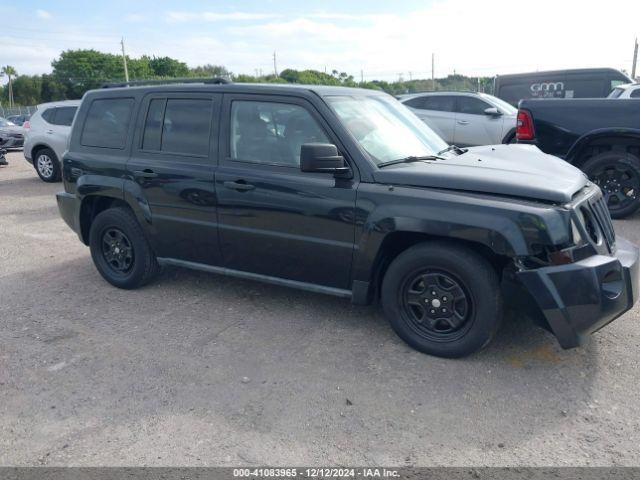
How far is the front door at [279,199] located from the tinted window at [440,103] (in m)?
8.38

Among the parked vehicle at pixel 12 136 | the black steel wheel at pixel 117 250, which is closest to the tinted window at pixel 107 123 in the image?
the black steel wheel at pixel 117 250

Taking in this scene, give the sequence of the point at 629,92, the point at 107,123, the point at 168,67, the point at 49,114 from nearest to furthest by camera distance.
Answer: the point at 107,123 → the point at 629,92 → the point at 49,114 → the point at 168,67

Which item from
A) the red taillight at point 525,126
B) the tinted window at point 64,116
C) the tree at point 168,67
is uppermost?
the tree at point 168,67

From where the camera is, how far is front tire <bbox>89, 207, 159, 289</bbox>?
4.95 meters

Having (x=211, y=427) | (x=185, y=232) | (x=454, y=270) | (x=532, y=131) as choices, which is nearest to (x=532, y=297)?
(x=454, y=270)

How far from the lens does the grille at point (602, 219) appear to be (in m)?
3.62

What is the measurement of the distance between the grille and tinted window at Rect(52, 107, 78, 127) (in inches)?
445

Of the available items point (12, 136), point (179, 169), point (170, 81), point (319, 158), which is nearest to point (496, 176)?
point (319, 158)

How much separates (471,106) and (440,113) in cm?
67

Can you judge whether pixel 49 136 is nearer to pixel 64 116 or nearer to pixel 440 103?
pixel 64 116

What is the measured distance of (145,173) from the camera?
467cm

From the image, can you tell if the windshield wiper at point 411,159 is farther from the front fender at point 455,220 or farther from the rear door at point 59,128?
the rear door at point 59,128

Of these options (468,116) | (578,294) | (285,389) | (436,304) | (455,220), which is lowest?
(285,389)

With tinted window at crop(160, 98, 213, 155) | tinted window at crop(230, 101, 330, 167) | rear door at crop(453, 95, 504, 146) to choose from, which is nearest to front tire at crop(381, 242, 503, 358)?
tinted window at crop(230, 101, 330, 167)
